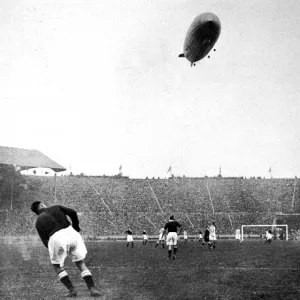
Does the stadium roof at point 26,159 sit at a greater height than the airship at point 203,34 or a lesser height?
lesser

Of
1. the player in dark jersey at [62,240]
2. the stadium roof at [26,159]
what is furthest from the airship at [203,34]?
the stadium roof at [26,159]

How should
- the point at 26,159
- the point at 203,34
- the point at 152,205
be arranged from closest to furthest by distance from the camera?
the point at 203,34, the point at 152,205, the point at 26,159

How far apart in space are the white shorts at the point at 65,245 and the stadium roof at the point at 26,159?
56475 mm

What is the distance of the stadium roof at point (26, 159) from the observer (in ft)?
209

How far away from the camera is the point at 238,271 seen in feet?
42.1

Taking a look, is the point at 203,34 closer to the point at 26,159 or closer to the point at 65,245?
the point at 65,245

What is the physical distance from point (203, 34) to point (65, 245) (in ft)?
71.6

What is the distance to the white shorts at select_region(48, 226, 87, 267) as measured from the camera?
7.55 metres

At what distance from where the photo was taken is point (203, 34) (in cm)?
2730

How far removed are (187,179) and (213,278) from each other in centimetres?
5926

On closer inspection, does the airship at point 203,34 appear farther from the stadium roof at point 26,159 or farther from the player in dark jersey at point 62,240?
the stadium roof at point 26,159

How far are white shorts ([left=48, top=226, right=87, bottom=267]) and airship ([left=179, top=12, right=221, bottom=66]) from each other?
21.4m

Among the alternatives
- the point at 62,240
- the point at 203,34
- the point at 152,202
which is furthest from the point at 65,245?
the point at 152,202

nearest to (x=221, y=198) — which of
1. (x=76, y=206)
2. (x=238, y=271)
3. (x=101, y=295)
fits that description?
(x=76, y=206)
